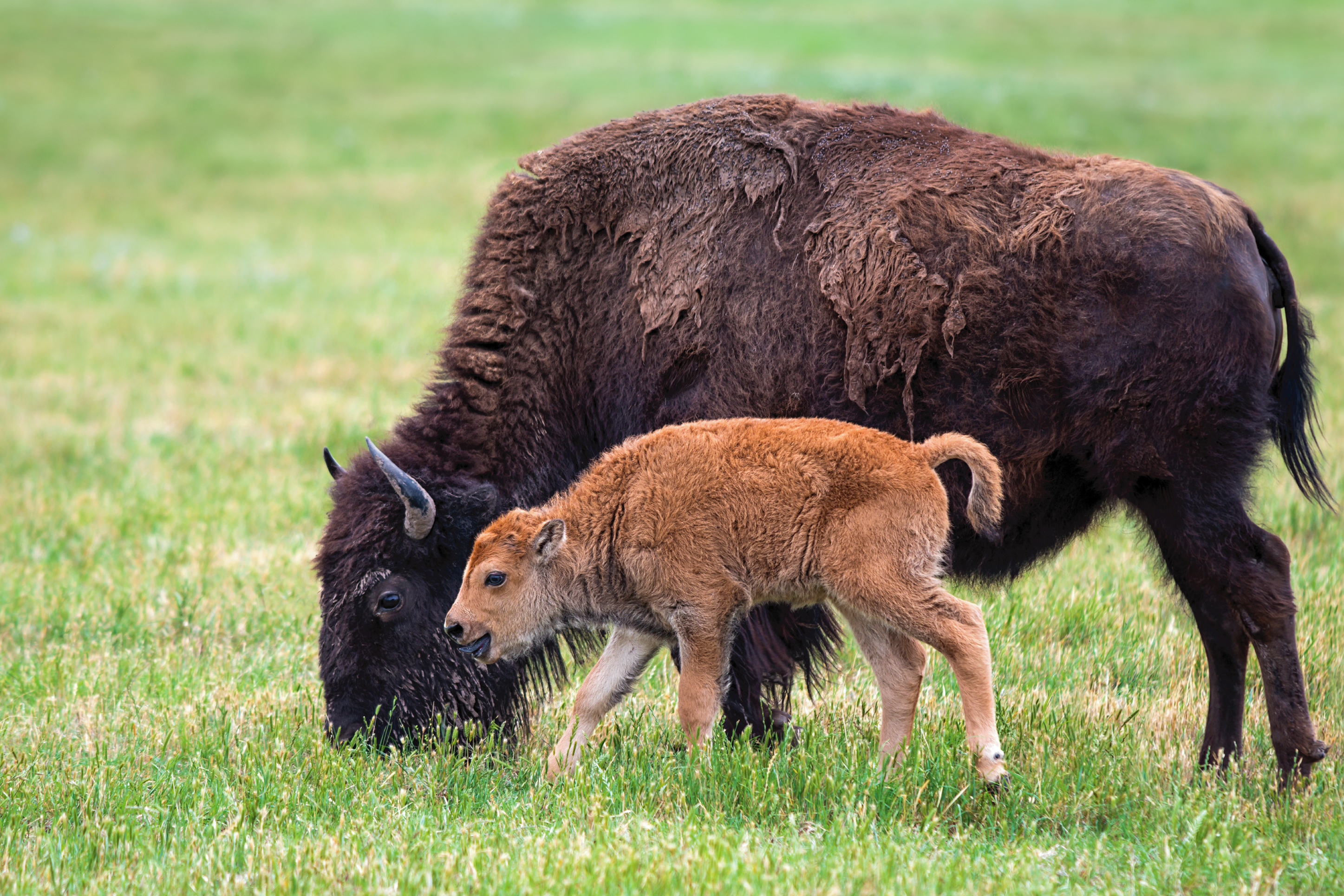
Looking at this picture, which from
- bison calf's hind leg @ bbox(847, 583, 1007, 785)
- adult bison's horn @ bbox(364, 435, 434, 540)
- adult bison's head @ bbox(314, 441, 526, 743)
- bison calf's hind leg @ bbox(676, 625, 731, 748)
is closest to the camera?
bison calf's hind leg @ bbox(847, 583, 1007, 785)

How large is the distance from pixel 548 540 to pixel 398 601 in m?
0.81

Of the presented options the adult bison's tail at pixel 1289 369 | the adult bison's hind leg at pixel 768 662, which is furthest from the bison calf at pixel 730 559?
the adult bison's tail at pixel 1289 369

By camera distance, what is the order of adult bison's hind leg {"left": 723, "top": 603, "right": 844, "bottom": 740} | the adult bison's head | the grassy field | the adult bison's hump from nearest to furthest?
the grassy field < the adult bison's hump < the adult bison's head < adult bison's hind leg {"left": 723, "top": 603, "right": 844, "bottom": 740}

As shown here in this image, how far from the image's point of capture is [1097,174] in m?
5.01

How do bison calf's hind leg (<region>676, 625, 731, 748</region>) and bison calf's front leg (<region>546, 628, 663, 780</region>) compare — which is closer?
bison calf's hind leg (<region>676, 625, 731, 748</region>)

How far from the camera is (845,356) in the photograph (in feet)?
16.5

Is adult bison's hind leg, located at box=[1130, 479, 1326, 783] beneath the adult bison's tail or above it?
beneath

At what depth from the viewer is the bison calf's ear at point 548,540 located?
182 inches

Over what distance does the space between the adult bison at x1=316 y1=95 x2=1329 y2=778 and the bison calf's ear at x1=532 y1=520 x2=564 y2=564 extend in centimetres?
→ 60

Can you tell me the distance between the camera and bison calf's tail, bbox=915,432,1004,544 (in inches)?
173

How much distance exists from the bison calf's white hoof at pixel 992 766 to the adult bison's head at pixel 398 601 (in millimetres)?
1912

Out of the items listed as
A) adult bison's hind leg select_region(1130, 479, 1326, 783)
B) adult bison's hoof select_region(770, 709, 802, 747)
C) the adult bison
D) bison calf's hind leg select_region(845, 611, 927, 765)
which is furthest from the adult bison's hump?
adult bison's hoof select_region(770, 709, 802, 747)

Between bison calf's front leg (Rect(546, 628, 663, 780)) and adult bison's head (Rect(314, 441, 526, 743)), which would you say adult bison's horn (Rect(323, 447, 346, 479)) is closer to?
adult bison's head (Rect(314, 441, 526, 743))

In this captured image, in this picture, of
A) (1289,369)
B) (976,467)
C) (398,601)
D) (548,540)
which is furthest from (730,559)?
(1289,369)
